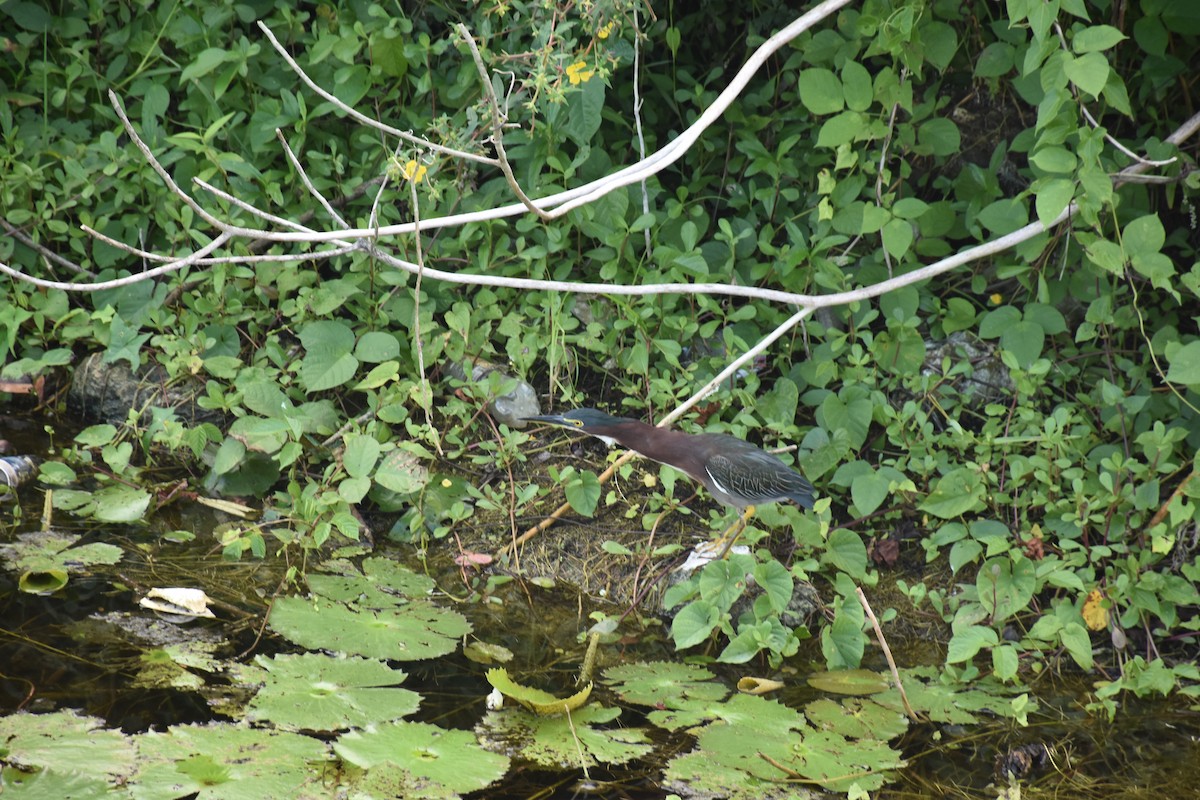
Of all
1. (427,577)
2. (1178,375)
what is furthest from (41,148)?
(1178,375)

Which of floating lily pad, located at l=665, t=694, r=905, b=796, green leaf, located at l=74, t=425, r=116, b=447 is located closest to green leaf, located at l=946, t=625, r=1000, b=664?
floating lily pad, located at l=665, t=694, r=905, b=796

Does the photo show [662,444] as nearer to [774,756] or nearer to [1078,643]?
[774,756]

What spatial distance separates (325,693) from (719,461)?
1.12 meters

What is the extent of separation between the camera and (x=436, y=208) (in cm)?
409

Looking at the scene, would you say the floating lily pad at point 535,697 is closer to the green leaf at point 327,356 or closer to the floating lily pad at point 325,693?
the floating lily pad at point 325,693

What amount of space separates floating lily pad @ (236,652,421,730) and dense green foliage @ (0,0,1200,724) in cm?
60

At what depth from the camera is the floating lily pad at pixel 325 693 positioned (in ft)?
8.03

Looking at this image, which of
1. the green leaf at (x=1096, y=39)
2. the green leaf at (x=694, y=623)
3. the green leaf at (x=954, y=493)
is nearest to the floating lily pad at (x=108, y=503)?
the green leaf at (x=694, y=623)

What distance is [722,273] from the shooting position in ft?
12.7

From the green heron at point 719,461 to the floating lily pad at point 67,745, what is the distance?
4.35 ft

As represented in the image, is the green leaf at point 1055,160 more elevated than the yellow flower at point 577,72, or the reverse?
the yellow flower at point 577,72

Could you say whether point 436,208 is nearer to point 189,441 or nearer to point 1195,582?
point 189,441

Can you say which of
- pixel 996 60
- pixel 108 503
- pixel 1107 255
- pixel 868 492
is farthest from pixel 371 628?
pixel 996 60

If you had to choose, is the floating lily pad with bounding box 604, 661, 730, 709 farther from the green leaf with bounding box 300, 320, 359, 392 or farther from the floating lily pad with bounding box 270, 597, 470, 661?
the green leaf with bounding box 300, 320, 359, 392
